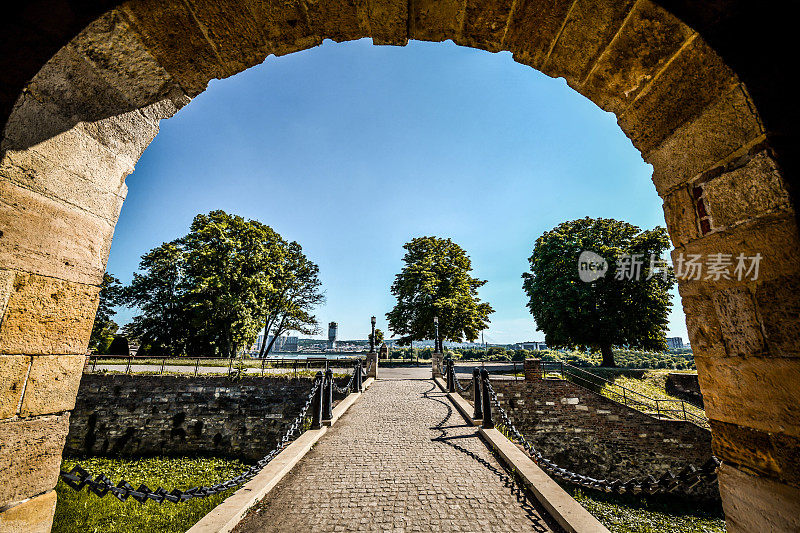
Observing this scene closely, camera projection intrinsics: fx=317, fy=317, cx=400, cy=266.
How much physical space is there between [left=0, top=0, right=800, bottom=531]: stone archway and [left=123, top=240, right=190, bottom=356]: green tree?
851 inches

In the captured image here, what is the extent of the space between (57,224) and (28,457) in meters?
1.16

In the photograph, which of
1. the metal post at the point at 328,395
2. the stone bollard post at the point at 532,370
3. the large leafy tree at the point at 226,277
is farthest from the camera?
the large leafy tree at the point at 226,277

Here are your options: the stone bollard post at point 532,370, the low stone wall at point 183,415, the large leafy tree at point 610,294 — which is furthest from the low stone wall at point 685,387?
the low stone wall at point 183,415

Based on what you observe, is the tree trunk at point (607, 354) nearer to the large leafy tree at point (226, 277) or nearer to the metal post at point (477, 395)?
the metal post at point (477, 395)

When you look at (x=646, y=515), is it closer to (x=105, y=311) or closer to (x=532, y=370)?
(x=532, y=370)

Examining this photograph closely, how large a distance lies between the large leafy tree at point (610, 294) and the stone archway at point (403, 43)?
19.0 metres

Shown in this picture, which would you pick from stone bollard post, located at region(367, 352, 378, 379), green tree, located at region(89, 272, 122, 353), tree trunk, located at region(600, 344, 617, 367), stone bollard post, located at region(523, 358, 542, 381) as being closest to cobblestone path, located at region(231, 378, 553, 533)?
stone bollard post, located at region(523, 358, 542, 381)

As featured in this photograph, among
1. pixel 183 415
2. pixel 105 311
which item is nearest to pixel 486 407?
pixel 183 415

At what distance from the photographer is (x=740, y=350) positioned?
1569 mm

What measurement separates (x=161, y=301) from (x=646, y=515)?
2846 cm

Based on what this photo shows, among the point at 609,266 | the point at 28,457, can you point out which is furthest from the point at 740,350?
the point at 609,266

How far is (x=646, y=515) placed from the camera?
923cm

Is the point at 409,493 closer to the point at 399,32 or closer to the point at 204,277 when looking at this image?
the point at 399,32

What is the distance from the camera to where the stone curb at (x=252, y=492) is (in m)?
3.48
